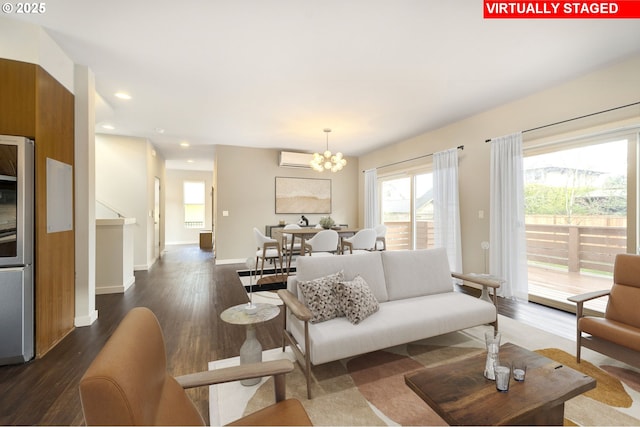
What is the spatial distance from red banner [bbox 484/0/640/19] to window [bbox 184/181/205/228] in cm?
1014

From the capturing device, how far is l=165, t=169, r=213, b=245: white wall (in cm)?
989

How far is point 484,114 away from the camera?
4098mm

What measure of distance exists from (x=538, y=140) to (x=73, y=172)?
543 centimetres

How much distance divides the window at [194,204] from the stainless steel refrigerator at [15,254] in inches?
330

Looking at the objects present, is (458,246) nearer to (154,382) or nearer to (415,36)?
(415,36)

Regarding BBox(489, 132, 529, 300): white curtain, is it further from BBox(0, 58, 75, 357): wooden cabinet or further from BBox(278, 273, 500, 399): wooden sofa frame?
BBox(0, 58, 75, 357): wooden cabinet

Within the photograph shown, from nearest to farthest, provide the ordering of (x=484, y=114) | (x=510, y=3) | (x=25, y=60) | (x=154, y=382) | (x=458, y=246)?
(x=154, y=382), (x=510, y=3), (x=25, y=60), (x=484, y=114), (x=458, y=246)

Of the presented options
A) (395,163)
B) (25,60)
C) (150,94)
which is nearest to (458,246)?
(395,163)

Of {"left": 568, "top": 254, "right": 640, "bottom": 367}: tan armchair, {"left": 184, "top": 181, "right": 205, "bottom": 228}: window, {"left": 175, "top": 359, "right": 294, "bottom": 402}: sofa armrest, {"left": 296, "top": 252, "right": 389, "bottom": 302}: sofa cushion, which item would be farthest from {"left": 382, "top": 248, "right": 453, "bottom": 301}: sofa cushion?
{"left": 184, "top": 181, "right": 205, "bottom": 228}: window

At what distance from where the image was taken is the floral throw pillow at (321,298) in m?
2.04

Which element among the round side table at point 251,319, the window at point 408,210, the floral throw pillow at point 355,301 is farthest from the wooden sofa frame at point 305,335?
the window at point 408,210

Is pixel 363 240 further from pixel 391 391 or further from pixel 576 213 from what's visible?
pixel 391 391

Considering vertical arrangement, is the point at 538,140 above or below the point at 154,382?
above

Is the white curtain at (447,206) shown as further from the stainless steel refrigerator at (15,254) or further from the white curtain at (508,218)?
the stainless steel refrigerator at (15,254)
